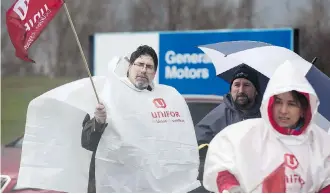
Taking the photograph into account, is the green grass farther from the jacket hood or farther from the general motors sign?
the jacket hood

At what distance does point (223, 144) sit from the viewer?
2617 mm

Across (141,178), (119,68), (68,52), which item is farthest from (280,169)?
(68,52)

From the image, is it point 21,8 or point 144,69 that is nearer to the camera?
point 21,8

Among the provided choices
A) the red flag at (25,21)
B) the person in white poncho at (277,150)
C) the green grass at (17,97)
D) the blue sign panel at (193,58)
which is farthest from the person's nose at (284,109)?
the green grass at (17,97)

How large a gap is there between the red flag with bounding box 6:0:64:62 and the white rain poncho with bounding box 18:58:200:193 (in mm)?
322

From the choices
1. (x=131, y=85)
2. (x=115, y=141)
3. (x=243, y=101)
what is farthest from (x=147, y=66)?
(x=243, y=101)

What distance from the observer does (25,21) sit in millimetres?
3299

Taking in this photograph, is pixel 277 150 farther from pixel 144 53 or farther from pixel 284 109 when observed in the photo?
pixel 144 53

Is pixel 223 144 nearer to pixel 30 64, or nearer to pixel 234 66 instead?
pixel 234 66

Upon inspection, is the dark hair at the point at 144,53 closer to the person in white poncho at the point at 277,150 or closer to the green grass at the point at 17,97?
the green grass at the point at 17,97

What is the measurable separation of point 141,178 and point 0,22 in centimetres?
138

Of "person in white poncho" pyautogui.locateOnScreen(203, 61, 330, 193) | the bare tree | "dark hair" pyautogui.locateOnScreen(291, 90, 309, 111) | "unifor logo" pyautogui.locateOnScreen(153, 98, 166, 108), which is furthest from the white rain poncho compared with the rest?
"dark hair" pyautogui.locateOnScreen(291, 90, 309, 111)

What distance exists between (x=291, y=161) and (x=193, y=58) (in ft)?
4.51

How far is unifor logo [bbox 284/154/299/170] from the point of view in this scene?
2.61 metres
